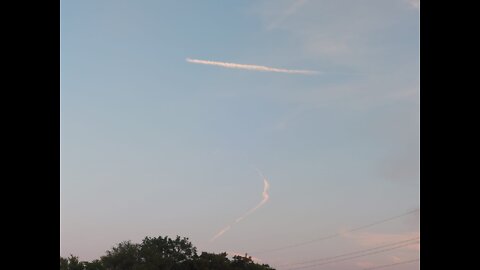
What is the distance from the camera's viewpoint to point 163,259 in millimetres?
41469

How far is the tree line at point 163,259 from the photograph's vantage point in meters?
40.5

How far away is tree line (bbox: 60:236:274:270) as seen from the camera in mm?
40469
